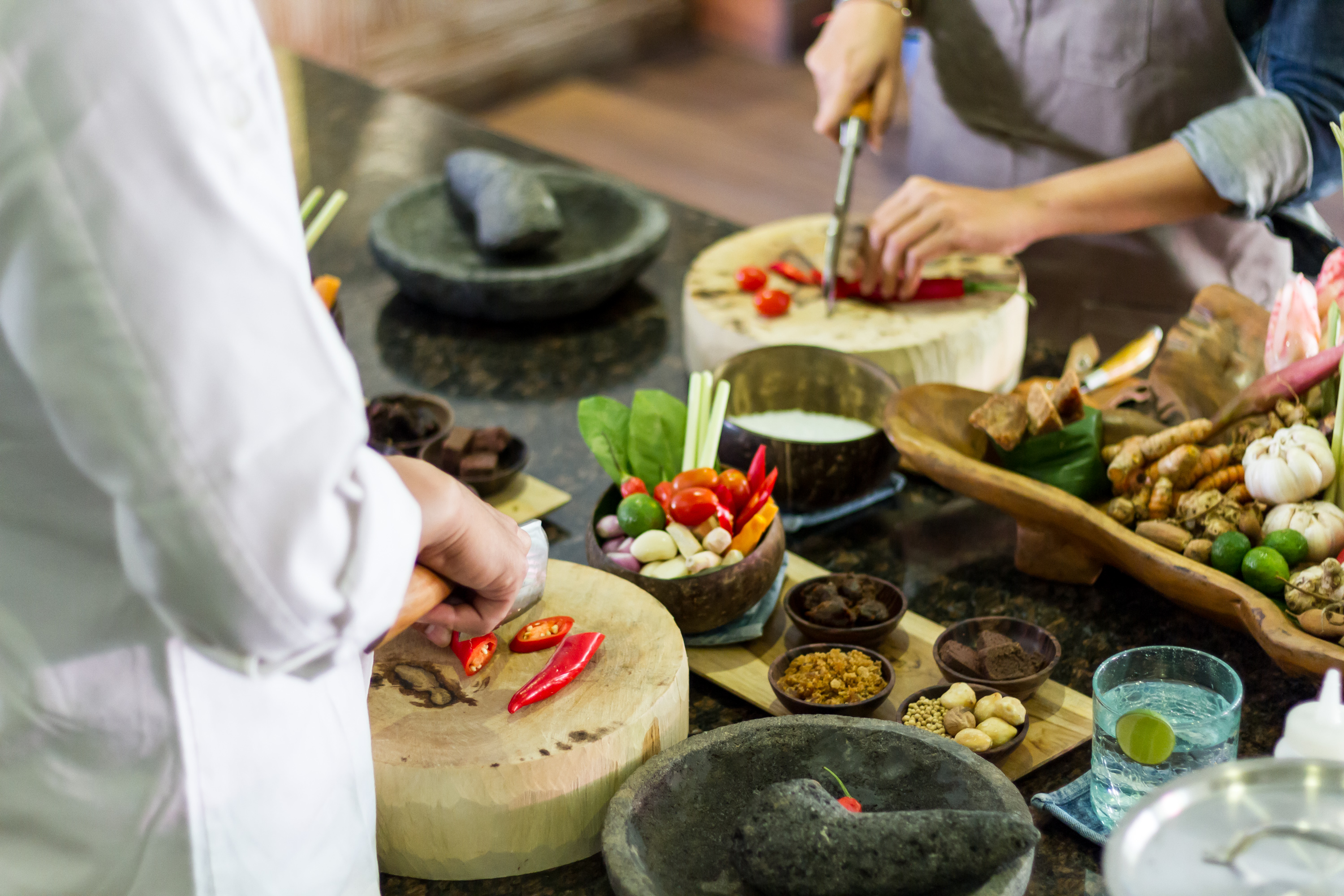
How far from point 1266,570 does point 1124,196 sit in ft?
2.45

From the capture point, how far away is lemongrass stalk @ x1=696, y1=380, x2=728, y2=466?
126cm

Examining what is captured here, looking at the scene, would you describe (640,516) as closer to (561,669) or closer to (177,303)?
(561,669)

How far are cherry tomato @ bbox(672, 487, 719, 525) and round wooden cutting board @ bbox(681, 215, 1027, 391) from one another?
0.34m

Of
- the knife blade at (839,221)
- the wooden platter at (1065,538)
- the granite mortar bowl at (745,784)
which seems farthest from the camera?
the knife blade at (839,221)

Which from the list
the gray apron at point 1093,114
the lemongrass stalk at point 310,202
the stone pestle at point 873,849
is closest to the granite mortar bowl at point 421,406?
the lemongrass stalk at point 310,202

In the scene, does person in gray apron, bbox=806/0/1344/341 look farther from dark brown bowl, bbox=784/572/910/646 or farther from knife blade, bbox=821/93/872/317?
dark brown bowl, bbox=784/572/910/646

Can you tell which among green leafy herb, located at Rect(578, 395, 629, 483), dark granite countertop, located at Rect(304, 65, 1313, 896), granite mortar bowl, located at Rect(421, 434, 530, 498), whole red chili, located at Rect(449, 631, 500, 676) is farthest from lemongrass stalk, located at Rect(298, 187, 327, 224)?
whole red chili, located at Rect(449, 631, 500, 676)

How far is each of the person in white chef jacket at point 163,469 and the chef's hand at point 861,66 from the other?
1.24 m

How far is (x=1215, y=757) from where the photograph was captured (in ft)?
2.91

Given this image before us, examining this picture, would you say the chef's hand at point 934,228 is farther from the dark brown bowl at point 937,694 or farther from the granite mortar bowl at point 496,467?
the dark brown bowl at point 937,694

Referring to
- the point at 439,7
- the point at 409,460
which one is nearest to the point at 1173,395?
the point at 409,460

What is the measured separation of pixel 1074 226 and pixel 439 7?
364cm

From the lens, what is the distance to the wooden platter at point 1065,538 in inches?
38.1

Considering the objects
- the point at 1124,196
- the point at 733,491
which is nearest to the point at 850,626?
the point at 733,491
